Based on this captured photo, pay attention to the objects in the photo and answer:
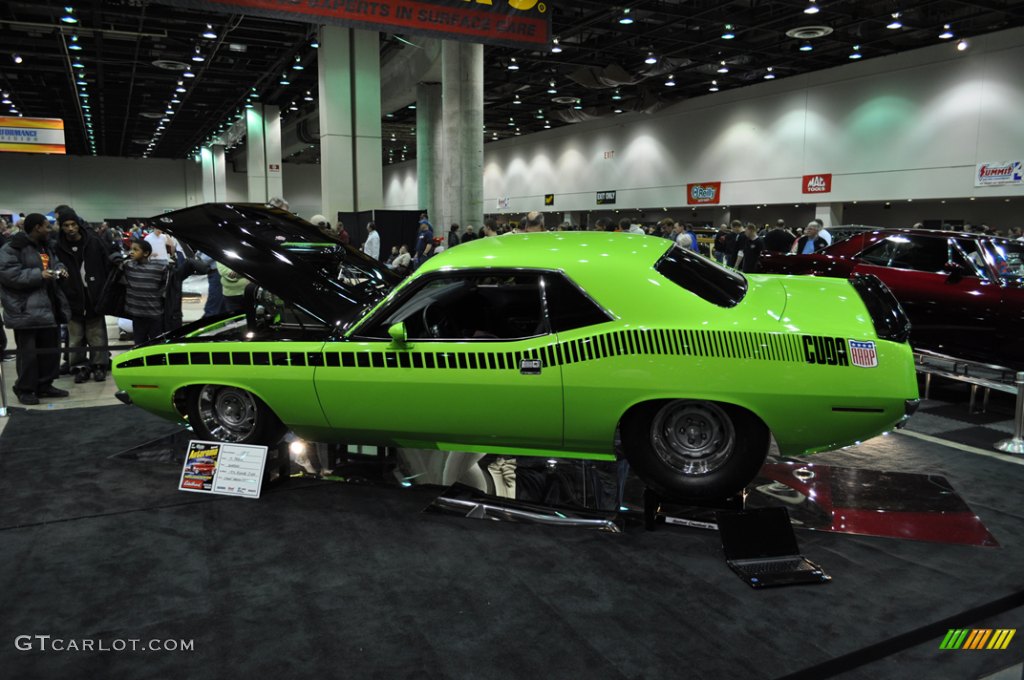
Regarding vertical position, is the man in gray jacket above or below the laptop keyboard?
above

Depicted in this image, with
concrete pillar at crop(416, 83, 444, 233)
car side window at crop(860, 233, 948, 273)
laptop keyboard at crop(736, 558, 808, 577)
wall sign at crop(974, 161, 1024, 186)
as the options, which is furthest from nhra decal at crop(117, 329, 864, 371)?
concrete pillar at crop(416, 83, 444, 233)

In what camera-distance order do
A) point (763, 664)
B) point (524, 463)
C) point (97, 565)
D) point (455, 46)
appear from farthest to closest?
point (455, 46), point (524, 463), point (97, 565), point (763, 664)

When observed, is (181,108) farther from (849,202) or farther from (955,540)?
(955,540)

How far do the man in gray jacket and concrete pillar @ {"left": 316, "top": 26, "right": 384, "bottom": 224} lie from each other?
10389 millimetres

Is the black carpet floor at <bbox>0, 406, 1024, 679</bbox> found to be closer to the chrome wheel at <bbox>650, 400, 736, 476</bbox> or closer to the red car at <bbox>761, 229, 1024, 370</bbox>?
the chrome wheel at <bbox>650, 400, 736, 476</bbox>

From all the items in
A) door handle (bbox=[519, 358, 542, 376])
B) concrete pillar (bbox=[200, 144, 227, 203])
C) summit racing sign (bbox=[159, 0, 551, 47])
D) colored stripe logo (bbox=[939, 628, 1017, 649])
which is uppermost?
concrete pillar (bbox=[200, 144, 227, 203])

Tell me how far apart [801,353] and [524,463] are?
1.78 meters

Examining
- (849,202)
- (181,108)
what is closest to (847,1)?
(849,202)

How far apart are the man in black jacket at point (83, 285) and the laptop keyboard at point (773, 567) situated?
250 inches

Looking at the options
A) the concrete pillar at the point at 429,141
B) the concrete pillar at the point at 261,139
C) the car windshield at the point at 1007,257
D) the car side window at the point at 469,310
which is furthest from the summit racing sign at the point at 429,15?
the concrete pillar at the point at 261,139

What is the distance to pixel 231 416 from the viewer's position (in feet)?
15.3

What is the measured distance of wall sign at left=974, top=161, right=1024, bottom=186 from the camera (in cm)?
1688

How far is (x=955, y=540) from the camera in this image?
350cm

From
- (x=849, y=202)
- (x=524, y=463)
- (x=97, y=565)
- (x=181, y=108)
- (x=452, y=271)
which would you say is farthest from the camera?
(x=181, y=108)
